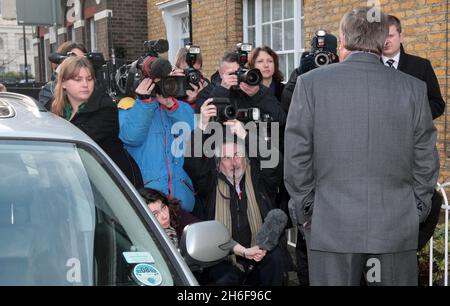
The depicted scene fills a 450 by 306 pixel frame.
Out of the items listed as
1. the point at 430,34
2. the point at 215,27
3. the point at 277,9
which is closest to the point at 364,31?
the point at 430,34

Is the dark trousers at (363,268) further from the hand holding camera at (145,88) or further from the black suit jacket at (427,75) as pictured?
the hand holding camera at (145,88)

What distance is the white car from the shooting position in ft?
6.94

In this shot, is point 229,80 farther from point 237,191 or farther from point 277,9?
point 277,9

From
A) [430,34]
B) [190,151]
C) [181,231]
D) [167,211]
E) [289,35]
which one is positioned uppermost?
[289,35]

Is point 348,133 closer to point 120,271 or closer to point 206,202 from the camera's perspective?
point 120,271

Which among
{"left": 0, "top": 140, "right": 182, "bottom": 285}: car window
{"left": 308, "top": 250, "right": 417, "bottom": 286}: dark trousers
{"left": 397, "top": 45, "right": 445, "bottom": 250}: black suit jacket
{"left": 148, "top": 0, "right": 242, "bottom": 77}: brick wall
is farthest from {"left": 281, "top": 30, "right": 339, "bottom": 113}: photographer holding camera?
{"left": 148, "top": 0, "right": 242, "bottom": 77}: brick wall

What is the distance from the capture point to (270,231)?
3742mm

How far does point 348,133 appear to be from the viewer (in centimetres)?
271

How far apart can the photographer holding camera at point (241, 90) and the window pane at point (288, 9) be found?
4.32 meters

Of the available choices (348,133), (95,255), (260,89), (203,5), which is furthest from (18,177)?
(203,5)

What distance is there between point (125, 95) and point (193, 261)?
226 centimetres

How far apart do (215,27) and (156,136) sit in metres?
6.50

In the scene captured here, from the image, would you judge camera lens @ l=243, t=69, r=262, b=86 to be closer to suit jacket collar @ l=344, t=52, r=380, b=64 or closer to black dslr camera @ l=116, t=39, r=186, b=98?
black dslr camera @ l=116, t=39, r=186, b=98

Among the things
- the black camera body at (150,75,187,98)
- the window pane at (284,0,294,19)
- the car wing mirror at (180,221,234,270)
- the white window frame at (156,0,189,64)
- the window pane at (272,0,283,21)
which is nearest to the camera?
the car wing mirror at (180,221,234,270)
